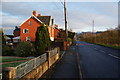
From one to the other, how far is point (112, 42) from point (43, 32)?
26361 millimetres

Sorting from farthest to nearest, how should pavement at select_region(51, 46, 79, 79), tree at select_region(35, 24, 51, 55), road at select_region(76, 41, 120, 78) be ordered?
tree at select_region(35, 24, 51, 55), road at select_region(76, 41, 120, 78), pavement at select_region(51, 46, 79, 79)

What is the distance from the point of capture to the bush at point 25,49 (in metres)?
16.7

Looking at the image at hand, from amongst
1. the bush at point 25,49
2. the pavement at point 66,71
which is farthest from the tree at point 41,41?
the pavement at point 66,71

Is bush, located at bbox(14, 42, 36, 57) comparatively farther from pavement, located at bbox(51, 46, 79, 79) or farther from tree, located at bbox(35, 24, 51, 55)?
pavement, located at bbox(51, 46, 79, 79)

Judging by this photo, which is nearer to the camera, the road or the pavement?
the pavement

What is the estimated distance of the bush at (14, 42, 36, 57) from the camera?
54.9 feet

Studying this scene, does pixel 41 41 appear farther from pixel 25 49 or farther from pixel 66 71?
pixel 66 71

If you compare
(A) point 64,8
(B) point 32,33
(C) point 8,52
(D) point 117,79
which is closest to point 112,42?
(A) point 64,8

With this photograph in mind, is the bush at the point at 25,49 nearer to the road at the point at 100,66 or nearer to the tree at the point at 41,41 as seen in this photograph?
the tree at the point at 41,41

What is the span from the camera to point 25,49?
1678cm

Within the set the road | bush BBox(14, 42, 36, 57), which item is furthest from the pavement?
bush BBox(14, 42, 36, 57)

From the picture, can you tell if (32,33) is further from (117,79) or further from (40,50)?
(117,79)

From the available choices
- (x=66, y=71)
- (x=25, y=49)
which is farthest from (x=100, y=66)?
(x=25, y=49)

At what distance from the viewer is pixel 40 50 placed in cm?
1673
